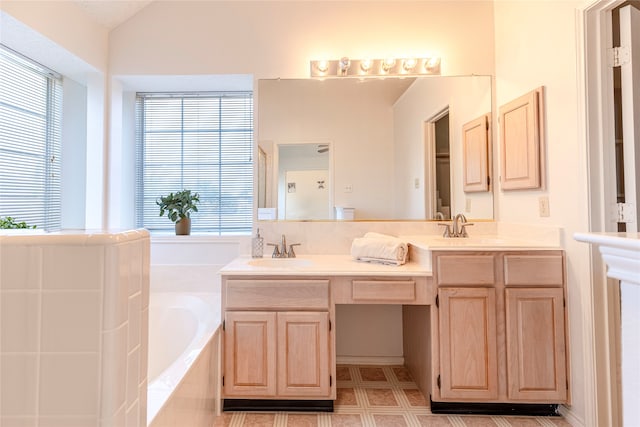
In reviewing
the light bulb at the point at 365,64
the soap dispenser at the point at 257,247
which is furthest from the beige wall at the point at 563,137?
the soap dispenser at the point at 257,247

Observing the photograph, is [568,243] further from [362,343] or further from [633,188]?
[362,343]

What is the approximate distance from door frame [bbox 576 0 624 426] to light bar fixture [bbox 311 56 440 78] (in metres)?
0.91

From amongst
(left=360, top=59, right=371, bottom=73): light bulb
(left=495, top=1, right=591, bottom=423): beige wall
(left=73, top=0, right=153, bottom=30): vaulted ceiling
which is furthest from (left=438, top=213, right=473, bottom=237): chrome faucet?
(left=73, top=0, right=153, bottom=30): vaulted ceiling

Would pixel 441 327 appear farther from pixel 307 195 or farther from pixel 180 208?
pixel 180 208

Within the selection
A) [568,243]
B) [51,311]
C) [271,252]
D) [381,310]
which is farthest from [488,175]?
[51,311]

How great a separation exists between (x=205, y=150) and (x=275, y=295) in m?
1.60

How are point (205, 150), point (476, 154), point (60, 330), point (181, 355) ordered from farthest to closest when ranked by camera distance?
point (205, 150) < point (476, 154) < point (181, 355) < point (60, 330)

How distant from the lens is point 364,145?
2.44m

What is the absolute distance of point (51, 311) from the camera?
0.61 metres

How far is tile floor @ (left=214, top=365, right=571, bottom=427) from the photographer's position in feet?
5.83

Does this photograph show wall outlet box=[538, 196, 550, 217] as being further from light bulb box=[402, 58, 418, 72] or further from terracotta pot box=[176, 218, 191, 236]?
terracotta pot box=[176, 218, 191, 236]

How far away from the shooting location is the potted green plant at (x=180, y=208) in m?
2.54

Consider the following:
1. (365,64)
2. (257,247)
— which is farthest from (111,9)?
(257,247)

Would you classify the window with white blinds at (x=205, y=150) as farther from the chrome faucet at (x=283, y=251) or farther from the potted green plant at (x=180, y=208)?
the chrome faucet at (x=283, y=251)
